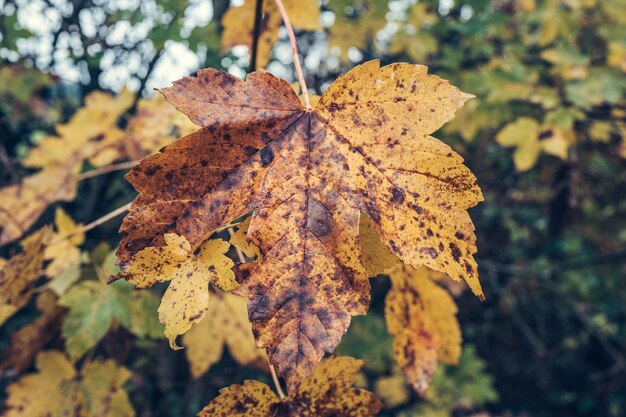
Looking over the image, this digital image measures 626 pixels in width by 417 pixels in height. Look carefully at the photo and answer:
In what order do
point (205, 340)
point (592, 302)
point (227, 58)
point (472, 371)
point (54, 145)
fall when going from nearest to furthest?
point (205, 340) → point (54, 145) → point (227, 58) → point (472, 371) → point (592, 302)

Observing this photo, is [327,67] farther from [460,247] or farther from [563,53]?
[460,247]

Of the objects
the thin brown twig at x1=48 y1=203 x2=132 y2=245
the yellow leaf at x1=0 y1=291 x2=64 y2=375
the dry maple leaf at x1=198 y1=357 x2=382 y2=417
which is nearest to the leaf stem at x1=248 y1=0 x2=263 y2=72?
the thin brown twig at x1=48 y1=203 x2=132 y2=245

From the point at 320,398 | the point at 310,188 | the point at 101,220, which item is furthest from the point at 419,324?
the point at 101,220

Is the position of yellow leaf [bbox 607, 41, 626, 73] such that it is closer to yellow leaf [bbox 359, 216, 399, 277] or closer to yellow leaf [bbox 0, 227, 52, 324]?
yellow leaf [bbox 359, 216, 399, 277]

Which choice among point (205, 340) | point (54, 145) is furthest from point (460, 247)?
point (54, 145)

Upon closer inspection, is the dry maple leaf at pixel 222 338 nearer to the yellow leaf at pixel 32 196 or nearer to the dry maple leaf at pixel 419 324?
the dry maple leaf at pixel 419 324

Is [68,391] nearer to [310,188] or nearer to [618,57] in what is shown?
[310,188]
